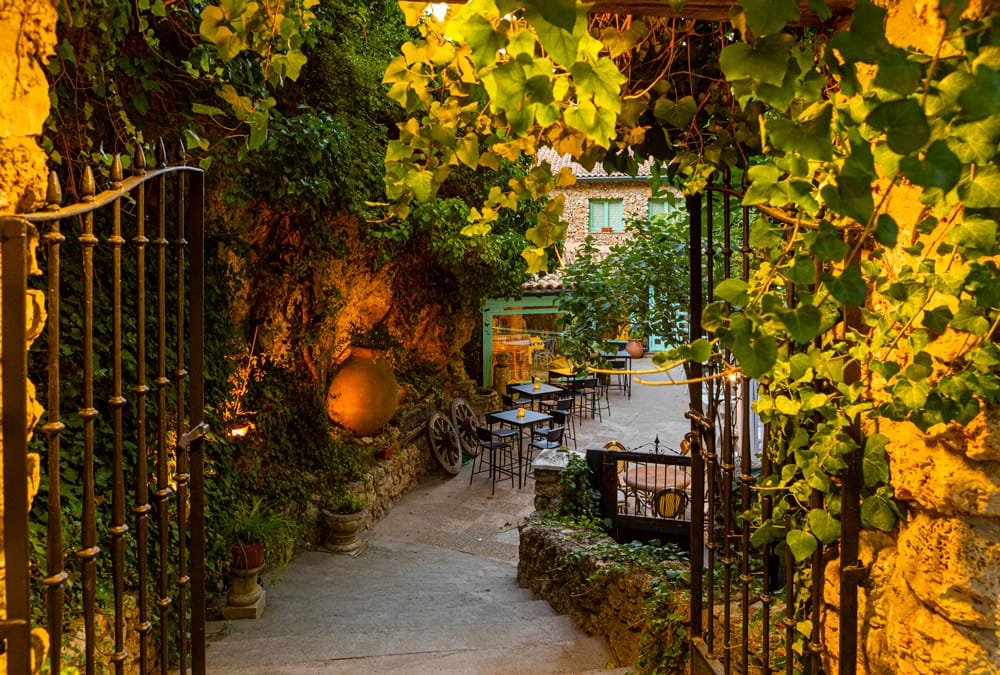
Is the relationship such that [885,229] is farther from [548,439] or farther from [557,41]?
[548,439]

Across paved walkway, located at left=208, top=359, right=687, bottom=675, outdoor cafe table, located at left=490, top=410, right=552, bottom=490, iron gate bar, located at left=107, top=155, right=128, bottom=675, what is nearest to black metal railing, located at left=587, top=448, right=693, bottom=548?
paved walkway, located at left=208, top=359, right=687, bottom=675

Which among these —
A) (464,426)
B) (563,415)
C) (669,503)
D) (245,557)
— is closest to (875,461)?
(245,557)

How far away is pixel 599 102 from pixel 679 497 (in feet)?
18.1

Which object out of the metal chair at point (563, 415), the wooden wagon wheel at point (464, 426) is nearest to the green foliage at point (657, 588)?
the metal chair at point (563, 415)

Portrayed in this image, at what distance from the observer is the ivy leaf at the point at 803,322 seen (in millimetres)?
863

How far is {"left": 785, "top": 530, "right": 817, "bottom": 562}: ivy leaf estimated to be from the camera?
1276 mm

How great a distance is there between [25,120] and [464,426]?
870 centimetres

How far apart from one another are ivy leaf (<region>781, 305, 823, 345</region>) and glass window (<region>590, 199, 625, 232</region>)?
17403 mm

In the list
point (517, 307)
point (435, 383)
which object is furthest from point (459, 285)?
point (517, 307)

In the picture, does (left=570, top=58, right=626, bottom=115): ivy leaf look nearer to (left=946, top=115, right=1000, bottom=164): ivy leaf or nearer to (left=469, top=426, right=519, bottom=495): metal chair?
(left=946, top=115, right=1000, bottom=164): ivy leaf

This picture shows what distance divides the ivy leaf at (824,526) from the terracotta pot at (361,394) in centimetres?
615

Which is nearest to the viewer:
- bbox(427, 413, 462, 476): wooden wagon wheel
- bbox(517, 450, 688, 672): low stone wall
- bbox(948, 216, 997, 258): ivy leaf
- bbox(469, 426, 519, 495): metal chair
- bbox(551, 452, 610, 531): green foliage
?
bbox(948, 216, 997, 258): ivy leaf

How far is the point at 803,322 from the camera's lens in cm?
87

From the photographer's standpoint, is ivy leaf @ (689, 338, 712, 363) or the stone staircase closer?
ivy leaf @ (689, 338, 712, 363)
